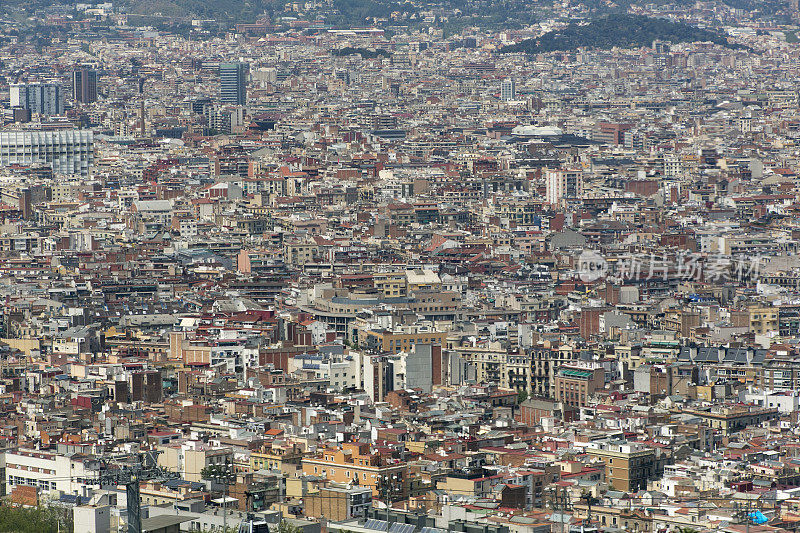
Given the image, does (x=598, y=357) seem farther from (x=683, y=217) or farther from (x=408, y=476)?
(x=683, y=217)

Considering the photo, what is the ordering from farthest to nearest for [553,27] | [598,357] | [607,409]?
[553,27], [598,357], [607,409]

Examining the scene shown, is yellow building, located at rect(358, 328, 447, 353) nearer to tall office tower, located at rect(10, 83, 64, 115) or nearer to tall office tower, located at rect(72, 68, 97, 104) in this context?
tall office tower, located at rect(10, 83, 64, 115)

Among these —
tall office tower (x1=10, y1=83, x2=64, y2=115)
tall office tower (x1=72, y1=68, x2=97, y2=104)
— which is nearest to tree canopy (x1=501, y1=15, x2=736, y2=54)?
tall office tower (x1=72, y1=68, x2=97, y2=104)

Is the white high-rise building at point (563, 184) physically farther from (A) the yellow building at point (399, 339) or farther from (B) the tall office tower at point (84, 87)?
(B) the tall office tower at point (84, 87)

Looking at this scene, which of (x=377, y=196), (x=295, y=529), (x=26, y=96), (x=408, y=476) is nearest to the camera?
(x=295, y=529)

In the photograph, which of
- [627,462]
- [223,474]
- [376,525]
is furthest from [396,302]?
[376,525]

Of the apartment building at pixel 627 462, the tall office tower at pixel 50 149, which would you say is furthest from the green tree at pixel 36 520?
the tall office tower at pixel 50 149

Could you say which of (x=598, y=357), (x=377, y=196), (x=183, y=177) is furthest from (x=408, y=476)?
(x=183, y=177)
